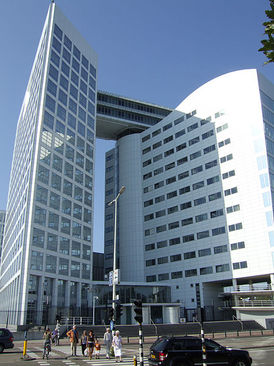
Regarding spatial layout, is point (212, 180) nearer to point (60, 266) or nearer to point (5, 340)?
point (60, 266)

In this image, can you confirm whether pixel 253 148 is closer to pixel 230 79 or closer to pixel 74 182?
pixel 230 79

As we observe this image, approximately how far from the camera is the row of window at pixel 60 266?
2329 inches

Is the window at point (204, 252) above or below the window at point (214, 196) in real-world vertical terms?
→ below

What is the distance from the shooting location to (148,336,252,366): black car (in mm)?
15766

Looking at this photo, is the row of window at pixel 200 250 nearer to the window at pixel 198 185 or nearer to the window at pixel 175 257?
the window at pixel 175 257

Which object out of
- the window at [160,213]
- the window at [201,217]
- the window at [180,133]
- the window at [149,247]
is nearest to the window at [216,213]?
the window at [201,217]

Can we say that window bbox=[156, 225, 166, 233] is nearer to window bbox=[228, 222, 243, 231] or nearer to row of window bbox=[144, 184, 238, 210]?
row of window bbox=[144, 184, 238, 210]

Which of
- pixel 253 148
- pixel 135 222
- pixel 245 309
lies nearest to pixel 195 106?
pixel 253 148

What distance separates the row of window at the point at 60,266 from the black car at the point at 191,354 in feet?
153

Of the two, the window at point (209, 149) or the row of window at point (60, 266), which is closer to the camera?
the row of window at point (60, 266)

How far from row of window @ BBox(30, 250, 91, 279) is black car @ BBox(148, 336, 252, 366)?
153 feet

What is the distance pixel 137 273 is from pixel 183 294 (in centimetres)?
1511

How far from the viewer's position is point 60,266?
210 feet

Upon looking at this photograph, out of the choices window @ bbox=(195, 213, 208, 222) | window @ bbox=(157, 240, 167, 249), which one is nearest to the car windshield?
window @ bbox=(195, 213, 208, 222)
